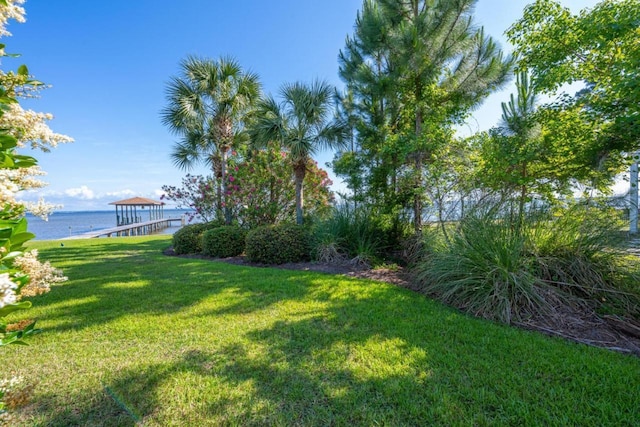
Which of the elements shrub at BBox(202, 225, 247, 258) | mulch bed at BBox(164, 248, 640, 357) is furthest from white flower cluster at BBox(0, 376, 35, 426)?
shrub at BBox(202, 225, 247, 258)

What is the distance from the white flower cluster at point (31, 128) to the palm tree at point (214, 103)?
594 centimetres

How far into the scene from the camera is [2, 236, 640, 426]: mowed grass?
1782mm

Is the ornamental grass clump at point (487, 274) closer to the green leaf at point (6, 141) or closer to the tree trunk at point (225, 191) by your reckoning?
the green leaf at point (6, 141)

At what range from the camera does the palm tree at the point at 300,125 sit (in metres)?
7.46

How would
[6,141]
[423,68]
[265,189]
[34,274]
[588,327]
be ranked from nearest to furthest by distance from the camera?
[6,141]
[34,274]
[588,327]
[423,68]
[265,189]

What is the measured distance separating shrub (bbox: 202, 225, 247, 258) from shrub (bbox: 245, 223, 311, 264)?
102 cm

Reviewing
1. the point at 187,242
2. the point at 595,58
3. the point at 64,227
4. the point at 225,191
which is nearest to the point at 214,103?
the point at 225,191

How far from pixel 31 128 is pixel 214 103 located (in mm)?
6983

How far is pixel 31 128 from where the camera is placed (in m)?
2.74

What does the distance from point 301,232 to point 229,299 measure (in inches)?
122

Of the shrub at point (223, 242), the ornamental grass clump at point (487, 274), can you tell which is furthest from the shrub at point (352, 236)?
the shrub at point (223, 242)

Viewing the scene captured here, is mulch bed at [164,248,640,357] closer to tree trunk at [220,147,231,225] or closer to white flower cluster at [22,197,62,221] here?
white flower cluster at [22,197,62,221]

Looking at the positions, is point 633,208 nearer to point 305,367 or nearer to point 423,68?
point 423,68

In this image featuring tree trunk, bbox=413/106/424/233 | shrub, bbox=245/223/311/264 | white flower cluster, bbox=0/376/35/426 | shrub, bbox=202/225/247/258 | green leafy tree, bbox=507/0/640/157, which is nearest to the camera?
white flower cluster, bbox=0/376/35/426
